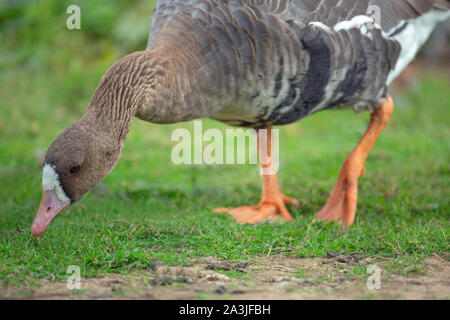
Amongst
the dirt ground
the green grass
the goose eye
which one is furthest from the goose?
the dirt ground

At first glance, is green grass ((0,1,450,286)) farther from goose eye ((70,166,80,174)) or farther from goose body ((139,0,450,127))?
goose body ((139,0,450,127))

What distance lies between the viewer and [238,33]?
4.92 meters

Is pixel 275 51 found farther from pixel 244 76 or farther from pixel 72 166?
pixel 72 166

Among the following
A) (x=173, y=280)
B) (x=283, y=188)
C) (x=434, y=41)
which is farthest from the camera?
(x=434, y=41)

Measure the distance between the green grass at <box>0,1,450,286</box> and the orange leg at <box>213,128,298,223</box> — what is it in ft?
0.63

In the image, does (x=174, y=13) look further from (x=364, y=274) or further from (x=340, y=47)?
(x=364, y=274)

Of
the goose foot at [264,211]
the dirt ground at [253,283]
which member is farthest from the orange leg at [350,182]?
the dirt ground at [253,283]

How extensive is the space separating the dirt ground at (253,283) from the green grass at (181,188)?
0.47 feet

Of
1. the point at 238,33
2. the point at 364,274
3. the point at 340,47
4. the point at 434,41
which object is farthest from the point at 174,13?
the point at 434,41

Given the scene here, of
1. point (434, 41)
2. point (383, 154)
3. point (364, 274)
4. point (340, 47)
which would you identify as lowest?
point (364, 274)

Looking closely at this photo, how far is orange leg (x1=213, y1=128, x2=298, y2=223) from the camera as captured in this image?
5.69m

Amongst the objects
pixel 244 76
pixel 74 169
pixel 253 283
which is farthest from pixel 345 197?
pixel 74 169

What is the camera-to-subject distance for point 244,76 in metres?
4.96

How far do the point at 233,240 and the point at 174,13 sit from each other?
2.08 m
